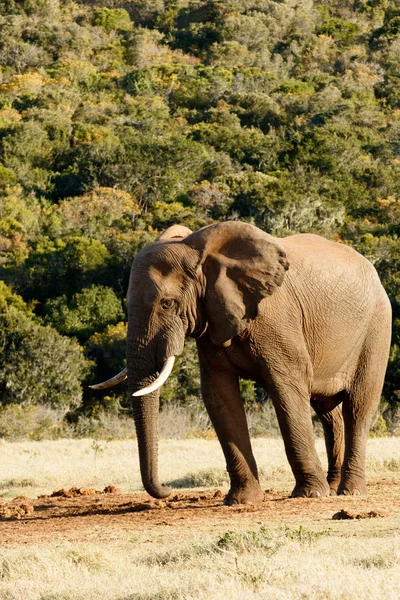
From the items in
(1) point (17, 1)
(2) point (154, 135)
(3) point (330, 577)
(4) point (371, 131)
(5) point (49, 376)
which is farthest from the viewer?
(1) point (17, 1)

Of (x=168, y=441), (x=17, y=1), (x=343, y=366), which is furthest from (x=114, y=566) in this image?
(x=17, y=1)

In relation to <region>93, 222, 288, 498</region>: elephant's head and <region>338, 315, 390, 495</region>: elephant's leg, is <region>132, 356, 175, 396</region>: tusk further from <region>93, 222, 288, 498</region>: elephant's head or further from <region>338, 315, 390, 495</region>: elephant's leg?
<region>338, 315, 390, 495</region>: elephant's leg

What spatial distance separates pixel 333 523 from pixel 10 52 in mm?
70964

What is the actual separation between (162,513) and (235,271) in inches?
98.1

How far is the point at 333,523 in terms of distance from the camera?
432 inches

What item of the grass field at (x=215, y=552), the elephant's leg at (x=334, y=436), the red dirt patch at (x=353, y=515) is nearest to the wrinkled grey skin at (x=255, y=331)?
the grass field at (x=215, y=552)

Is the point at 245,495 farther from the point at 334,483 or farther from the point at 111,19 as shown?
the point at 111,19

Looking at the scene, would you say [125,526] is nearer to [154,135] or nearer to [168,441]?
[168,441]

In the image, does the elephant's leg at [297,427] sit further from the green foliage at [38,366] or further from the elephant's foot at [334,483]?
the green foliage at [38,366]

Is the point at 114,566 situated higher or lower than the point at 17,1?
lower

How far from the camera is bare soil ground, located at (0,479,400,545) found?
37.3 feet

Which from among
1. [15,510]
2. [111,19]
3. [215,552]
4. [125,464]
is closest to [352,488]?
[15,510]

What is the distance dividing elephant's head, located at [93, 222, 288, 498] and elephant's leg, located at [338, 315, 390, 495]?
1.83 m

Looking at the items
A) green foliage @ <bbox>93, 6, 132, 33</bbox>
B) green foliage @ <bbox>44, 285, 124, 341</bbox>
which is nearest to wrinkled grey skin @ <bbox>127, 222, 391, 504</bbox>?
green foliage @ <bbox>44, 285, 124, 341</bbox>
